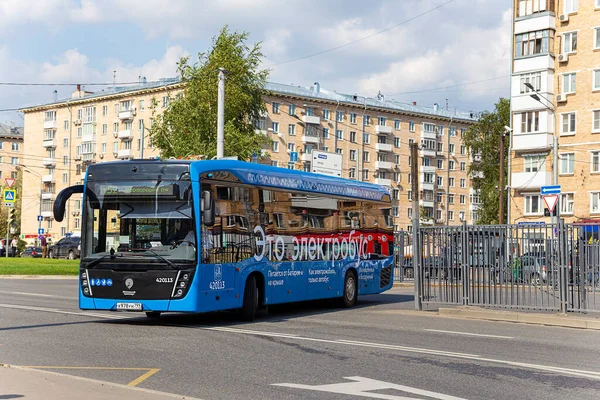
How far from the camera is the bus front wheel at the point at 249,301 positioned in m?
18.4

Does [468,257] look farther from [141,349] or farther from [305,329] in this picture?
[141,349]

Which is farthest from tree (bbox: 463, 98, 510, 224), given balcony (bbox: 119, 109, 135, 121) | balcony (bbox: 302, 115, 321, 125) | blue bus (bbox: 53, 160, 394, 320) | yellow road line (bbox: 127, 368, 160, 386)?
yellow road line (bbox: 127, 368, 160, 386)

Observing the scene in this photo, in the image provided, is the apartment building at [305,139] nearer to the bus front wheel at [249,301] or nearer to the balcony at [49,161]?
the balcony at [49,161]

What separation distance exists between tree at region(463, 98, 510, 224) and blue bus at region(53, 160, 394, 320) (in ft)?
204

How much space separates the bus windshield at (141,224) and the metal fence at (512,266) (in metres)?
7.02

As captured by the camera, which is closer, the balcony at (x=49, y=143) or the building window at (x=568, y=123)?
the building window at (x=568, y=123)

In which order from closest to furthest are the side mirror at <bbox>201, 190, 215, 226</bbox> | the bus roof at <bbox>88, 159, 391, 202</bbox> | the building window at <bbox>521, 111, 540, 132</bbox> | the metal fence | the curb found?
the side mirror at <bbox>201, 190, 215, 226</bbox> → the bus roof at <bbox>88, 159, 391, 202</bbox> → the curb → the metal fence → the building window at <bbox>521, 111, 540, 132</bbox>

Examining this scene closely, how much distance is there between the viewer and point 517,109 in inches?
2498

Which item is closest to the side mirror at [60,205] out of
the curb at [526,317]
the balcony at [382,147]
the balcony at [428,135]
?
the curb at [526,317]

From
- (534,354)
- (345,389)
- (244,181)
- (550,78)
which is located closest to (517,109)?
(550,78)

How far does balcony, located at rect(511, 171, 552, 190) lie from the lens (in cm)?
6259

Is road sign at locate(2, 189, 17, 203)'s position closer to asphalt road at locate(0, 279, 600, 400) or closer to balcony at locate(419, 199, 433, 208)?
asphalt road at locate(0, 279, 600, 400)

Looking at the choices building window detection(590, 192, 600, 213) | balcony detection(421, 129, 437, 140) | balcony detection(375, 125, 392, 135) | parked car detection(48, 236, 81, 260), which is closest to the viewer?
building window detection(590, 192, 600, 213)

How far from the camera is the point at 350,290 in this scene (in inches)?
926
